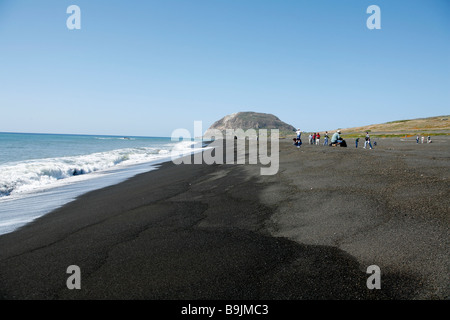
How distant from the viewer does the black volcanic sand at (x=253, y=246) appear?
11.7 ft

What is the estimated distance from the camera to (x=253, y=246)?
478cm

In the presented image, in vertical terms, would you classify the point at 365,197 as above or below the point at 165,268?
above

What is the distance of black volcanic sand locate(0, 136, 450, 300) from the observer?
355 cm

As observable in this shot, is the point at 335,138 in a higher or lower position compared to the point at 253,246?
higher

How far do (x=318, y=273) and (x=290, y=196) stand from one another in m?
4.08

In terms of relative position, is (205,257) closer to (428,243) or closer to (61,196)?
(428,243)

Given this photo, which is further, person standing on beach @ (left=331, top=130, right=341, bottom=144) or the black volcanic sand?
person standing on beach @ (left=331, top=130, right=341, bottom=144)

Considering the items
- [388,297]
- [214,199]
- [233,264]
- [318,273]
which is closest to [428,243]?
[388,297]

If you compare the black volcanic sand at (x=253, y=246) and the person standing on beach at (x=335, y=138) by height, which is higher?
the person standing on beach at (x=335, y=138)

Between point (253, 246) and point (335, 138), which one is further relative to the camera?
point (335, 138)

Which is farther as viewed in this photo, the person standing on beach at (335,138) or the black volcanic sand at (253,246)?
the person standing on beach at (335,138)

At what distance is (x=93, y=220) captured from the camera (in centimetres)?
709

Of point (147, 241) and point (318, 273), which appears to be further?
point (147, 241)

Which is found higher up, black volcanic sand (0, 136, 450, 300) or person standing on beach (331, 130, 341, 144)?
person standing on beach (331, 130, 341, 144)
